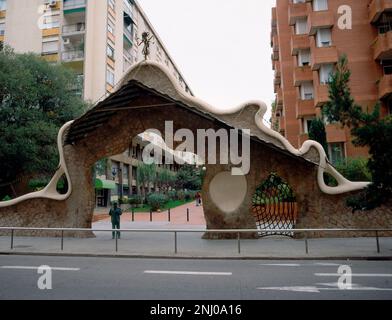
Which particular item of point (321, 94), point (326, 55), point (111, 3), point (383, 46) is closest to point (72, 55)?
point (111, 3)

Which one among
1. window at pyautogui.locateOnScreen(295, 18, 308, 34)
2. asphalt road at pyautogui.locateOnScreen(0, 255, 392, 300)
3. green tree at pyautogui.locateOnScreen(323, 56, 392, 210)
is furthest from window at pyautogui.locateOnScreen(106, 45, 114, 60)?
green tree at pyautogui.locateOnScreen(323, 56, 392, 210)

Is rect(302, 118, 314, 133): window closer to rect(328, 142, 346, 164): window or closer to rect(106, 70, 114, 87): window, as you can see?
rect(328, 142, 346, 164): window

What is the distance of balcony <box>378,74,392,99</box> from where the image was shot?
925 inches

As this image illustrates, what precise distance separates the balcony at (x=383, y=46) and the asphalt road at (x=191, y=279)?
2000 centimetres

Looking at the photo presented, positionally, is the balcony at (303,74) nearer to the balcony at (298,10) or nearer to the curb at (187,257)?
the balcony at (298,10)

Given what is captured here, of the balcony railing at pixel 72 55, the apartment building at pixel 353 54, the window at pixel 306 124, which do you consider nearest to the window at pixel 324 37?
the apartment building at pixel 353 54

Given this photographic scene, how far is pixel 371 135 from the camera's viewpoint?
384 inches

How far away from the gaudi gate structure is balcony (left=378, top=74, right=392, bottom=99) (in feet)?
44.0

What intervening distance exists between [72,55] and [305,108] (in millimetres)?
26498

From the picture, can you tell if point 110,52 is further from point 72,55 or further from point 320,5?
point 320,5

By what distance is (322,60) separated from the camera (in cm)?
2659

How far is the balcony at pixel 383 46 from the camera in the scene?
23781 mm

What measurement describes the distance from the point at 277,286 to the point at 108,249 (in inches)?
273
